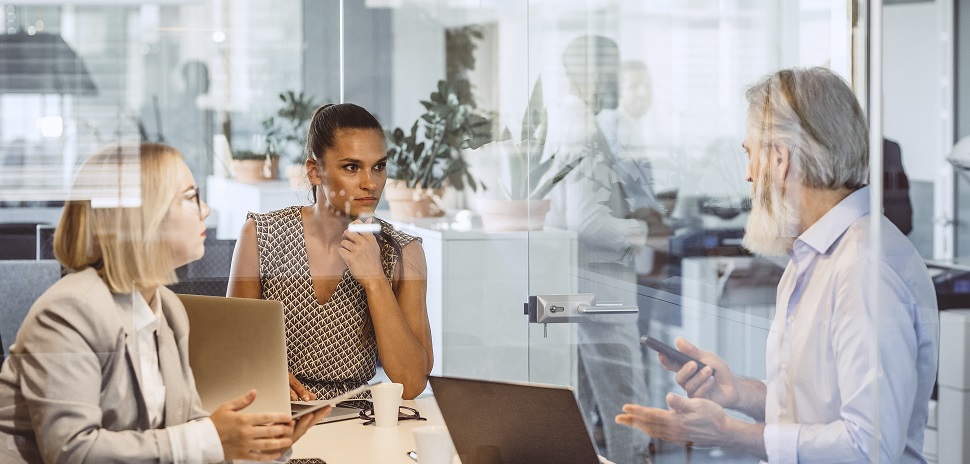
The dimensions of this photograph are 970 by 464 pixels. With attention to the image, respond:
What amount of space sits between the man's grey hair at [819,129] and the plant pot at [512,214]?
63 cm

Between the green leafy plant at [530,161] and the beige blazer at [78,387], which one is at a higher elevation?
the green leafy plant at [530,161]

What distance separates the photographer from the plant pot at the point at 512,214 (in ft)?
8.91

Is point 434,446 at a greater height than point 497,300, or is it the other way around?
point 497,300

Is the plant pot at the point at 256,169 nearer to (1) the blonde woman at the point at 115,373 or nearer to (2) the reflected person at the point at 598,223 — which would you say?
(1) the blonde woman at the point at 115,373

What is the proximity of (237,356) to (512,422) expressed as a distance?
707 millimetres

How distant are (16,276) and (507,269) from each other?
122 centimetres

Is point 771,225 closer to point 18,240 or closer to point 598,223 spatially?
point 598,223

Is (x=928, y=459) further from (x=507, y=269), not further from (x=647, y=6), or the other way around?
(x=647, y=6)

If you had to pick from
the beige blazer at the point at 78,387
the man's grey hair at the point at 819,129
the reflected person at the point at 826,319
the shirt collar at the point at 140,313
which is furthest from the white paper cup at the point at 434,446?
the man's grey hair at the point at 819,129

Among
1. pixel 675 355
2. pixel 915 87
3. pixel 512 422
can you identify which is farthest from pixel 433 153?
pixel 915 87

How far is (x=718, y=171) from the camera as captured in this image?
2.87m

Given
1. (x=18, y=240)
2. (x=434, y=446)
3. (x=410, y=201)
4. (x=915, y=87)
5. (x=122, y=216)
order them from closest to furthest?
(x=434, y=446)
(x=122, y=216)
(x=18, y=240)
(x=410, y=201)
(x=915, y=87)

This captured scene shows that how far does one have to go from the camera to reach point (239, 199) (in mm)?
2391

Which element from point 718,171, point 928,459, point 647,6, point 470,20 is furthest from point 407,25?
point 928,459
